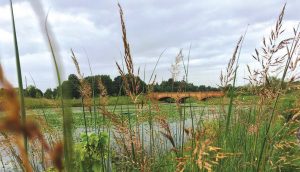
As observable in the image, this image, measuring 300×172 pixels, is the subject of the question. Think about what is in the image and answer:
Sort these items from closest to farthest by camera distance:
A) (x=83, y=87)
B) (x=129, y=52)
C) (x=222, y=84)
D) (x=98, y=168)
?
(x=129, y=52), (x=83, y=87), (x=222, y=84), (x=98, y=168)

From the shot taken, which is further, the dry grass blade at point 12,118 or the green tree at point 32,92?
the green tree at point 32,92

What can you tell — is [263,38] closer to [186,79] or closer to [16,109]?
[186,79]

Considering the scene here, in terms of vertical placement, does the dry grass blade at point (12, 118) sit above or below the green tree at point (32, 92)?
below

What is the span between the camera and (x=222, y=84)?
8.49 ft

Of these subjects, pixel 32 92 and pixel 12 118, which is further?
pixel 32 92

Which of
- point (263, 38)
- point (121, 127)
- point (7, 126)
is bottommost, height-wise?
point (121, 127)

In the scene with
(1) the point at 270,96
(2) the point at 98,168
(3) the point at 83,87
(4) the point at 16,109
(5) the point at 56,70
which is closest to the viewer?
(4) the point at 16,109

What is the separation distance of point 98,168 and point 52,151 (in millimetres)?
3430

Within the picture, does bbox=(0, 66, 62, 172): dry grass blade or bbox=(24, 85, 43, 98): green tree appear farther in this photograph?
bbox=(24, 85, 43, 98): green tree

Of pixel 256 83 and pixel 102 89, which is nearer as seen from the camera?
pixel 102 89

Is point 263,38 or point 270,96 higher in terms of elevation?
point 263,38

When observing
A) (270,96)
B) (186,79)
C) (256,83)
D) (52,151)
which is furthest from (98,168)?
(52,151)

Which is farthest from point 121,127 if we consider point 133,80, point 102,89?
point 102,89

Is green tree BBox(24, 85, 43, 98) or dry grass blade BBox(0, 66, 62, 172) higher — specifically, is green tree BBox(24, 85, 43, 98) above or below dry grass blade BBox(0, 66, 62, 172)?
above
